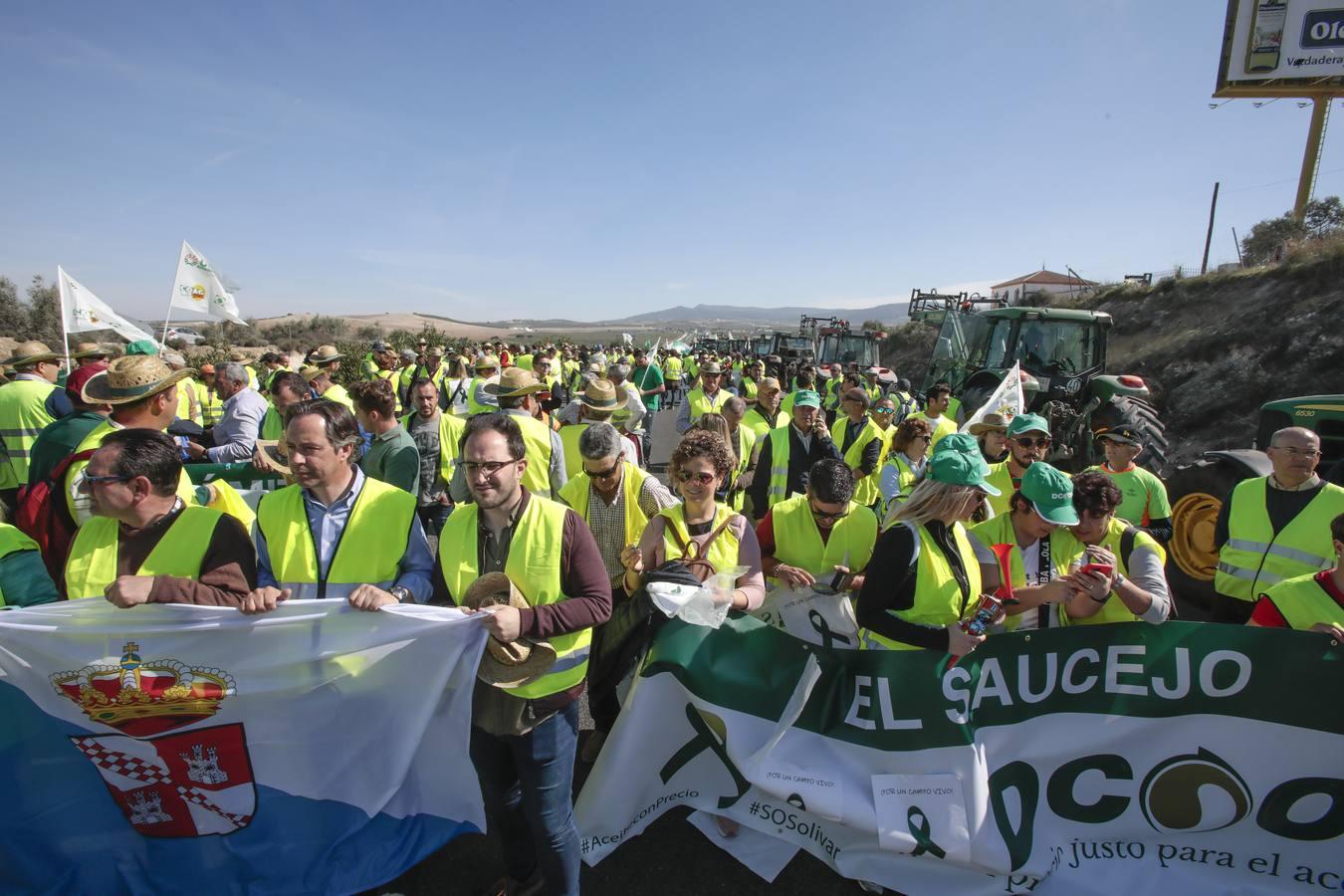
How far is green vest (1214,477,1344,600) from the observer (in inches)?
131

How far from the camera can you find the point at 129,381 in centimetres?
291

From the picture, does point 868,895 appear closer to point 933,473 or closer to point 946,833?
point 946,833

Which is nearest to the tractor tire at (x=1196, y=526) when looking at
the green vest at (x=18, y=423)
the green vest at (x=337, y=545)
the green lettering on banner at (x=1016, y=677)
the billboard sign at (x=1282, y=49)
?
the green lettering on banner at (x=1016, y=677)

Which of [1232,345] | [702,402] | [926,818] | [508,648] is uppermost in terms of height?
[1232,345]

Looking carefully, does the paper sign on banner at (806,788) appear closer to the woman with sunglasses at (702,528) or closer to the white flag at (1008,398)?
the woman with sunglasses at (702,528)

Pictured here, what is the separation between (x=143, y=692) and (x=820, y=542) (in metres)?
2.82

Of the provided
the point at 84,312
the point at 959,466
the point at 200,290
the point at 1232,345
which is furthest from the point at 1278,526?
the point at 1232,345

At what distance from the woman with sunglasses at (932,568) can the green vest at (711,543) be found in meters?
0.61

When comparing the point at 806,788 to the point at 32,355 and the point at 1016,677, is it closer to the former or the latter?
the point at 1016,677

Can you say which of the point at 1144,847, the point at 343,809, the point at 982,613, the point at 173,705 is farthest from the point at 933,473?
the point at 173,705

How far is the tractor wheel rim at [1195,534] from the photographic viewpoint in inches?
208

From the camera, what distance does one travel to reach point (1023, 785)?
2641 millimetres

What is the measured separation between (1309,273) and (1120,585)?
A: 19.9 metres

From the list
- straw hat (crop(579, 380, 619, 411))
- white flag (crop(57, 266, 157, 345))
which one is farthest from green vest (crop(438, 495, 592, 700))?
white flag (crop(57, 266, 157, 345))
